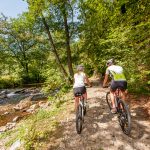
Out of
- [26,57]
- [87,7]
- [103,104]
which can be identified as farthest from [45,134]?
[26,57]

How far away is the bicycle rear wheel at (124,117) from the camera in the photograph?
6781mm

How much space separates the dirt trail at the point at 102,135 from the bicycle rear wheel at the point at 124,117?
0.23 metres

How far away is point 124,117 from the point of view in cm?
704

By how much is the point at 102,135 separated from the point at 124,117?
97 centimetres

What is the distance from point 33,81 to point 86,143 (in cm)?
3267

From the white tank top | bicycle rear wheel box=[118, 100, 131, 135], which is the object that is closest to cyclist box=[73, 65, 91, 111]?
the white tank top

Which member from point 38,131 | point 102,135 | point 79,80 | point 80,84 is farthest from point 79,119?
point 38,131

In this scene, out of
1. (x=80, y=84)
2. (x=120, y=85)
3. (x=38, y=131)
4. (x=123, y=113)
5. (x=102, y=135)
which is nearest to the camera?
(x=123, y=113)

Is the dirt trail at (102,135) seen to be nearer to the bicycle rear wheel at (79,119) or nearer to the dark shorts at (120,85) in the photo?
the bicycle rear wheel at (79,119)

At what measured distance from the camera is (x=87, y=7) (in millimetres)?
21156

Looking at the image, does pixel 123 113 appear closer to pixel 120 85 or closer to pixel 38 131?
pixel 120 85

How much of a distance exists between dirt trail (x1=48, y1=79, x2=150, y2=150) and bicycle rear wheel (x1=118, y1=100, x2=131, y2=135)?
227mm

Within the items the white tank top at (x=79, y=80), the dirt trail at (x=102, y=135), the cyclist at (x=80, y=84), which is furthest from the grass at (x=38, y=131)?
the white tank top at (x=79, y=80)

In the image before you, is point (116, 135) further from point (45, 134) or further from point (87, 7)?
point (87, 7)
